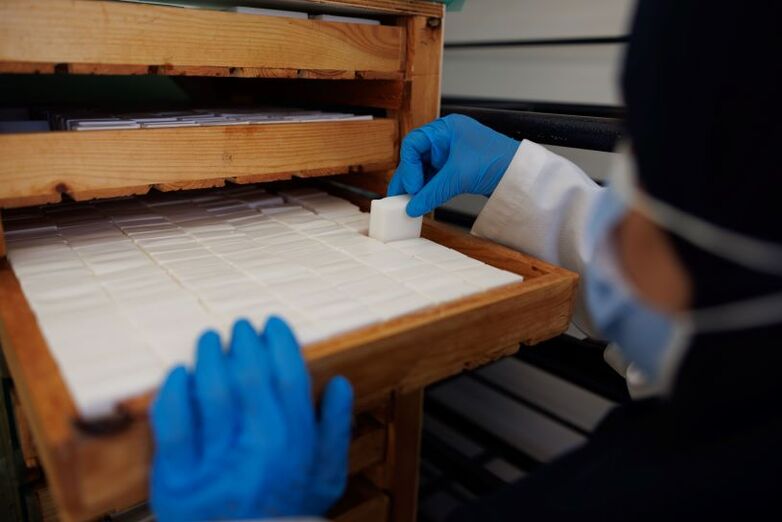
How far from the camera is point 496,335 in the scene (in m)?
0.85

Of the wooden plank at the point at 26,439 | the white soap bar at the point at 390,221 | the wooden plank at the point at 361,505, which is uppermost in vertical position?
the white soap bar at the point at 390,221

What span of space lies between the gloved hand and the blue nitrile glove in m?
0.55

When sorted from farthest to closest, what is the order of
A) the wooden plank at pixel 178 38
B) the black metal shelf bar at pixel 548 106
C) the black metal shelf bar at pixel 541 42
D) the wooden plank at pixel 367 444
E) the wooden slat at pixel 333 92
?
the black metal shelf bar at pixel 541 42 → the black metal shelf bar at pixel 548 106 → the wooden slat at pixel 333 92 → the wooden plank at pixel 367 444 → the wooden plank at pixel 178 38

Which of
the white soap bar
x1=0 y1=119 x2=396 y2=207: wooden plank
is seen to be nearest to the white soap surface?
the white soap bar

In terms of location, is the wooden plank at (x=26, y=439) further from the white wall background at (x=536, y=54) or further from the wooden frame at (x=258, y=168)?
the white wall background at (x=536, y=54)

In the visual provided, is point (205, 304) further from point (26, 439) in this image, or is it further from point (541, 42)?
point (541, 42)

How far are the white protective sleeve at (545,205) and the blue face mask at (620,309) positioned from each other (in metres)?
0.48

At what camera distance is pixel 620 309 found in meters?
0.65

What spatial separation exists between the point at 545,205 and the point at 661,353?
598mm

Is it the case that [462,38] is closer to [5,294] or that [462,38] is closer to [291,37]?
[291,37]

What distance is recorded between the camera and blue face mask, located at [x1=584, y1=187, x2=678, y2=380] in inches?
24.0

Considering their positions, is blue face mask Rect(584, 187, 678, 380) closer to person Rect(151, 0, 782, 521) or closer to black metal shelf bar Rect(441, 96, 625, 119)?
person Rect(151, 0, 782, 521)

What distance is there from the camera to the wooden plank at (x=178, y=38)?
0.79 meters

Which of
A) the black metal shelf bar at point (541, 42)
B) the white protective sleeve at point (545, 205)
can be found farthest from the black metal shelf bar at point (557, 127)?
the black metal shelf bar at point (541, 42)
